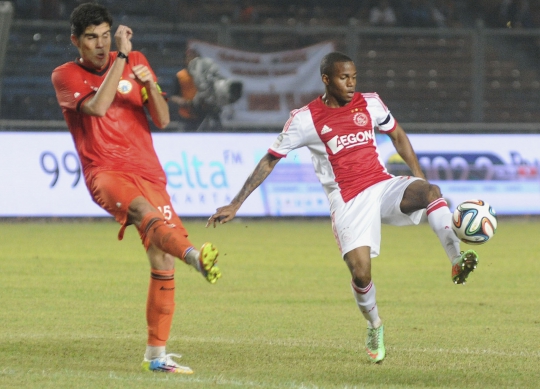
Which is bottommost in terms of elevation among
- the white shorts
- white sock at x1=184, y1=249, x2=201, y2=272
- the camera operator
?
the camera operator

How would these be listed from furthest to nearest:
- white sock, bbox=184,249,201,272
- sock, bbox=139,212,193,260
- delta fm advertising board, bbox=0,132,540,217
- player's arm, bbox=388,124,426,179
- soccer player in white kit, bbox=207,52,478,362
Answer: delta fm advertising board, bbox=0,132,540,217 < player's arm, bbox=388,124,426,179 < soccer player in white kit, bbox=207,52,478,362 < sock, bbox=139,212,193,260 < white sock, bbox=184,249,201,272

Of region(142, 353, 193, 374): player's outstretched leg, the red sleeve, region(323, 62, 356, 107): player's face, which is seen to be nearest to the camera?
region(142, 353, 193, 374): player's outstretched leg

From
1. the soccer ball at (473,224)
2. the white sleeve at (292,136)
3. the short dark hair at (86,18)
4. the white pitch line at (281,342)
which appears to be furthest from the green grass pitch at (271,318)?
the short dark hair at (86,18)

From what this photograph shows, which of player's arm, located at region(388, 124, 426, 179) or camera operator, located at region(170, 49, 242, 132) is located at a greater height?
player's arm, located at region(388, 124, 426, 179)

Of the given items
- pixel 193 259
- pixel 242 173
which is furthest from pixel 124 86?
pixel 242 173

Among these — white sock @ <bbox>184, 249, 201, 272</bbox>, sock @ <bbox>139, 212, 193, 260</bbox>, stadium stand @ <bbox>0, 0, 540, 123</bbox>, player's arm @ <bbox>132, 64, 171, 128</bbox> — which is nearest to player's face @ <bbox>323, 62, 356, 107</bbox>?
player's arm @ <bbox>132, 64, 171, 128</bbox>

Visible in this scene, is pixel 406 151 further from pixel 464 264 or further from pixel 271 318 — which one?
pixel 271 318

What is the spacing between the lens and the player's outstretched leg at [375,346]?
6.32m

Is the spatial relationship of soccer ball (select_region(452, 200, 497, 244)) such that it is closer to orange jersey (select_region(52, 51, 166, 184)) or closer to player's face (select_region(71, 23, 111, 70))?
orange jersey (select_region(52, 51, 166, 184))

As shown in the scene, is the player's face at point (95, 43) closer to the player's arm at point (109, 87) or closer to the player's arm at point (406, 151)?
the player's arm at point (109, 87)

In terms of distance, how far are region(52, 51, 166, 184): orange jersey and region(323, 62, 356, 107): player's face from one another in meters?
1.28

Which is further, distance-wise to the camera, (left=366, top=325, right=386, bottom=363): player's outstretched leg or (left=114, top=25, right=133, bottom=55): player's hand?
(left=366, top=325, right=386, bottom=363): player's outstretched leg

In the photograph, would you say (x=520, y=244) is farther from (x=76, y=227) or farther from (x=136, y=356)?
(x=136, y=356)

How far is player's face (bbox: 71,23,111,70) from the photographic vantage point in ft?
19.5
